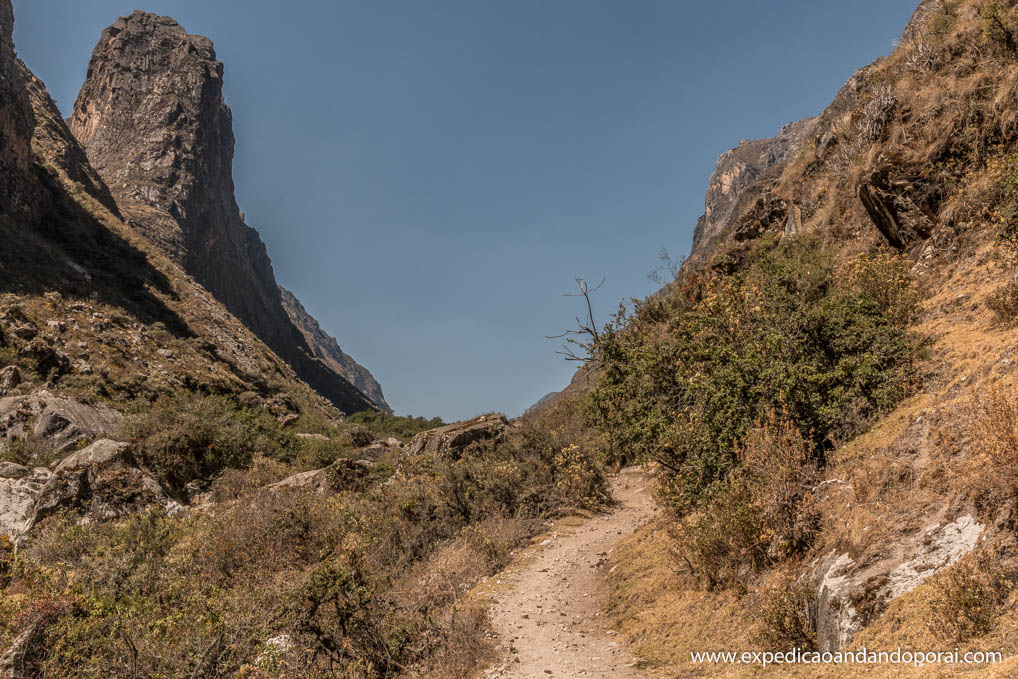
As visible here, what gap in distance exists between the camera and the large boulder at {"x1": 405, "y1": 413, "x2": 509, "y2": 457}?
17.2 metres

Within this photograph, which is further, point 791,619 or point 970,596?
point 791,619

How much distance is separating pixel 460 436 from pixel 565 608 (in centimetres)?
973

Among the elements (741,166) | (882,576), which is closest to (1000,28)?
(882,576)

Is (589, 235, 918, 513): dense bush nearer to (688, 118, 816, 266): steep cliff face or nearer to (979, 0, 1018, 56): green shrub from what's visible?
(979, 0, 1018, 56): green shrub

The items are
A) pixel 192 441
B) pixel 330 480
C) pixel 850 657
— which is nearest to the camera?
pixel 850 657

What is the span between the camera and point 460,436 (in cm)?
1742

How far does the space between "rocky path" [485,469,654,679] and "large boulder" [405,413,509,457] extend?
6.01m

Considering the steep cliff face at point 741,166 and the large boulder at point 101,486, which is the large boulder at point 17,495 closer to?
the large boulder at point 101,486

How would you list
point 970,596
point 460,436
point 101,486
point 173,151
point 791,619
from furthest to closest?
1. point 173,151
2. point 460,436
3. point 101,486
4. point 791,619
5. point 970,596

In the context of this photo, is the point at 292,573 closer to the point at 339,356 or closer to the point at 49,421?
the point at 49,421

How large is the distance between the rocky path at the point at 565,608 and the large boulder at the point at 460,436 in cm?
601

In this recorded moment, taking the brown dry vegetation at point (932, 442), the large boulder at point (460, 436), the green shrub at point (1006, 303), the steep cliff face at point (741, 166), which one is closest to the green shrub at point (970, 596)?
the brown dry vegetation at point (932, 442)

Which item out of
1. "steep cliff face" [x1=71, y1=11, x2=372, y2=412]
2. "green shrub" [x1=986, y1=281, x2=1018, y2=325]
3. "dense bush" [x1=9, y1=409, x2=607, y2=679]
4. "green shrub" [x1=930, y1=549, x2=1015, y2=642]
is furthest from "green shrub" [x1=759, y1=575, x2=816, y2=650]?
"steep cliff face" [x1=71, y1=11, x2=372, y2=412]

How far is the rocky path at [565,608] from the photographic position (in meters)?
6.22
